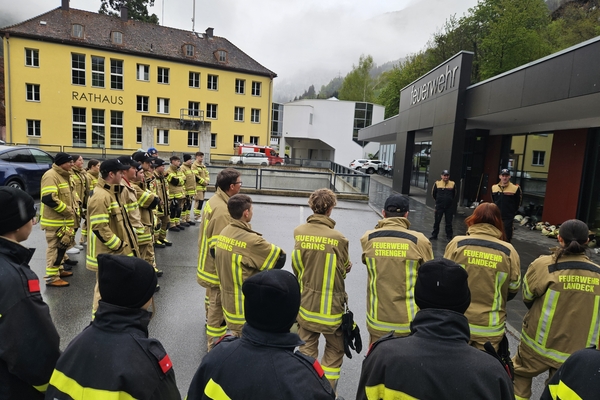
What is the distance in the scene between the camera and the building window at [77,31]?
36.7 meters

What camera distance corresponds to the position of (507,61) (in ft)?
122

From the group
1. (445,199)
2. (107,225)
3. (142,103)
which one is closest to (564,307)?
(107,225)

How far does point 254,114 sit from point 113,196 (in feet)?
137

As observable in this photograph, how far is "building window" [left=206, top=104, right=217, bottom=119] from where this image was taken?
→ 42884 millimetres

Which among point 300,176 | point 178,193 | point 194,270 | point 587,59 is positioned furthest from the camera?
point 300,176

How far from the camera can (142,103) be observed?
39.9 meters

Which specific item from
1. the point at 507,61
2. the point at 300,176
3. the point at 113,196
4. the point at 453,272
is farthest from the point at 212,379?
the point at 507,61

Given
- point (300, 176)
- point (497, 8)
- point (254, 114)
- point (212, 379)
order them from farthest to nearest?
point (254, 114) → point (497, 8) → point (300, 176) → point (212, 379)

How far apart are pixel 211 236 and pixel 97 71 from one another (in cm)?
4041

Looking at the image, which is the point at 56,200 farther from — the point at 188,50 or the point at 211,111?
the point at 188,50

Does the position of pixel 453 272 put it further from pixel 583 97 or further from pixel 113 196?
pixel 583 97

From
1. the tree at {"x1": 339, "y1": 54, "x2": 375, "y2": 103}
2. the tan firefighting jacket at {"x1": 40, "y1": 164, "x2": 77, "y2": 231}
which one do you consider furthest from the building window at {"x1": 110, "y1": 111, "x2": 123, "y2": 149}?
the tree at {"x1": 339, "y1": 54, "x2": 375, "y2": 103}

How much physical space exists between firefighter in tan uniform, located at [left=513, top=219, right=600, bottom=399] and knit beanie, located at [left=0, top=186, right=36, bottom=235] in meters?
3.64

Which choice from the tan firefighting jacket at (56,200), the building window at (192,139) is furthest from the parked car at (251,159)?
the tan firefighting jacket at (56,200)
